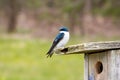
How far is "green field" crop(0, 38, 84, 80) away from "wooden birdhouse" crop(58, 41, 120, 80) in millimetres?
6874

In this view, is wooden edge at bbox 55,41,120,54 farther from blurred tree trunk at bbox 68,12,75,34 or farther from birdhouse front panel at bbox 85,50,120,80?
blurred tree trunk at bbox 68,12,75,34

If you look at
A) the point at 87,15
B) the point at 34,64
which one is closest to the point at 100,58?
the point at 34,64

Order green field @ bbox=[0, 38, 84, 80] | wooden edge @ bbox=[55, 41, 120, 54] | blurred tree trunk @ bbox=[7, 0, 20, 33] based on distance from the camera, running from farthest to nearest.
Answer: blurred tree trunk @ bbox=[7, 0, 20, 33]
green field @ bbox=[0, 38, 84, 80]
wooden edge @ bbox=[55, 41, 120, 54]

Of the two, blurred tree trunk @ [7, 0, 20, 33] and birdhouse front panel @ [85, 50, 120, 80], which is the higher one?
blurred tree trunk @ [7, 0, 20, 33]

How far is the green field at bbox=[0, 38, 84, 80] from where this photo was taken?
1324 centimetres

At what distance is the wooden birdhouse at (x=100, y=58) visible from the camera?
4.87 meters

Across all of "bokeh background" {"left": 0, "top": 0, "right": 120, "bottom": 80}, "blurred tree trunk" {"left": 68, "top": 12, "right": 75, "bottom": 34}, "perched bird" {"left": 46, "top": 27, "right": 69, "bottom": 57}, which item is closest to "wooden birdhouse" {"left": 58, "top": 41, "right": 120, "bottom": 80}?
"perched bird" {"left": 46, "top": 27, "right": 69, "bottom": 57}

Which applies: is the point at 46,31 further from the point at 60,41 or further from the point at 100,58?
the point at 100,58

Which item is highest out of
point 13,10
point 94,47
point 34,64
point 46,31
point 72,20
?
point 13,10

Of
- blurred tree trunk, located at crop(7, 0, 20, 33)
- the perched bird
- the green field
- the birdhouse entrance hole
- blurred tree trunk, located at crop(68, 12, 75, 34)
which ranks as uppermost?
blurred tree trunk, located at crop(7, 0, 20, 33)

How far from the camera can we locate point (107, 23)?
3372 centimetres

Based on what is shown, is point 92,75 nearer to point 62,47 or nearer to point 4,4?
point 62,47

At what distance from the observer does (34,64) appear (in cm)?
1527

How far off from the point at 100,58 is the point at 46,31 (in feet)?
90.0
